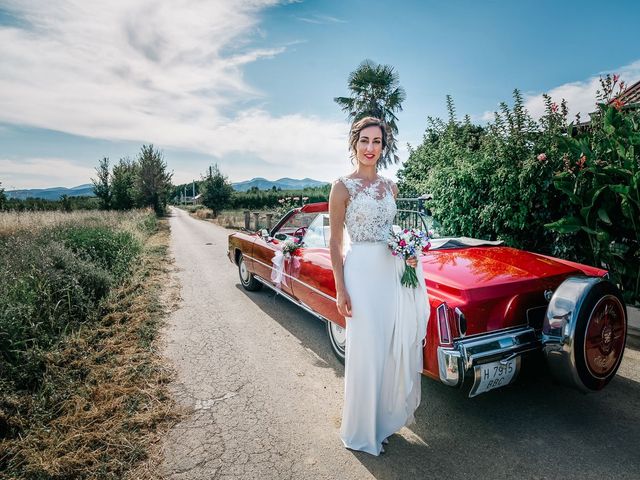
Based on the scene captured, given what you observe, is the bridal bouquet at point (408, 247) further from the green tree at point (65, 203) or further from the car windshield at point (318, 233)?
the green tree at point (65, 203)

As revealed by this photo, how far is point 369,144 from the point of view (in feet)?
8.39

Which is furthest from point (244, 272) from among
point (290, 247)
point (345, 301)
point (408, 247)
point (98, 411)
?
point (408, 247)

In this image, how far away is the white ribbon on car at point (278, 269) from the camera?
4.71 m

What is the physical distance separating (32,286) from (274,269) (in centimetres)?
325

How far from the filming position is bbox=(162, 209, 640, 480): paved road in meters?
2.29

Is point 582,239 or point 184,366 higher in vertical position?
point 582,239

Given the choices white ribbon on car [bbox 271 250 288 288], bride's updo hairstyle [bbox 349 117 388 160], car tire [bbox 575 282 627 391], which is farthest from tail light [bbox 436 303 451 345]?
white ribbon on car [bbox 271 250 288 288]

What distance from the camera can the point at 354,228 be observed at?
256 centimetres

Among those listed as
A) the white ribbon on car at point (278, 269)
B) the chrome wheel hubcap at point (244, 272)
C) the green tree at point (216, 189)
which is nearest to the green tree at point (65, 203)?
the green tree at point (216, 189)

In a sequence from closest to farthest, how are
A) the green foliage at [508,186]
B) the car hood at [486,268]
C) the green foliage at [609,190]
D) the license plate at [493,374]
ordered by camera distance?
1. the license plate at [493,374]
2. the car hood at [486,268]
3. the green foliage at [609,190]
4. the green foliage at [508,186]

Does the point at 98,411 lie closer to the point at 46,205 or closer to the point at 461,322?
the point at 461,322

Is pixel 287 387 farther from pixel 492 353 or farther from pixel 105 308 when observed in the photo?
pixel 105 308

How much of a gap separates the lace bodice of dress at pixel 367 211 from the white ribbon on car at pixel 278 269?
7.00 feet

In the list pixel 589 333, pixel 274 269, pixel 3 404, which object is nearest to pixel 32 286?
pixel 3 404
